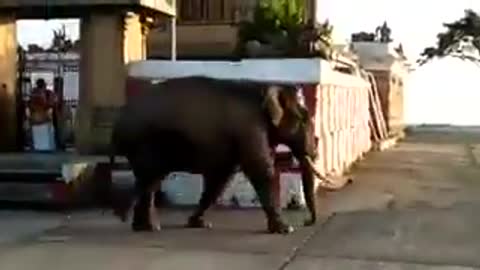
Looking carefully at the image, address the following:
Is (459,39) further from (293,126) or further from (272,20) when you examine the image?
(293,126)

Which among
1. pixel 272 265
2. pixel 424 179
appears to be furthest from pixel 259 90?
pixel 424 179

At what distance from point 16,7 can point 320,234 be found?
676cm

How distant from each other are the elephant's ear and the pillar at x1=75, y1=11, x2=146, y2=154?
463 centimetres

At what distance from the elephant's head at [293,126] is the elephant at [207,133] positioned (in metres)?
0.01

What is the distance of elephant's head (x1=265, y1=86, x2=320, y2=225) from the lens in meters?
11.6

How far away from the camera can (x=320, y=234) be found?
37.8ft

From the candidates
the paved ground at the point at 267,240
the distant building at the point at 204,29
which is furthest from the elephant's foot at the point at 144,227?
the distant building at the point at 204,29

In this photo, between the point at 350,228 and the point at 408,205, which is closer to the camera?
the point at 350,228

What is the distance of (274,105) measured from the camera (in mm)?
11547

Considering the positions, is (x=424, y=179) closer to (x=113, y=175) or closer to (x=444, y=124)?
(x=113, y=175)

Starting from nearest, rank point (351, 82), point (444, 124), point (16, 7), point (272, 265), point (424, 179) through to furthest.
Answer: point (272, 265)
point (16, 7)
point (424, 179)
point (351, 82)
point (444, 124)

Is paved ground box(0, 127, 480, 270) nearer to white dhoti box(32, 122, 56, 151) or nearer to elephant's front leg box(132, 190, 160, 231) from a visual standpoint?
elephant's front leg box(132, 190, 160, 231)

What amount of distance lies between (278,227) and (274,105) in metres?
1.23

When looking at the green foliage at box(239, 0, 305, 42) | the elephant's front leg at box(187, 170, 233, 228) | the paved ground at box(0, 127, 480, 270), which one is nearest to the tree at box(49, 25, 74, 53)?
the green foliage at box(239, 0, 305, 42)
